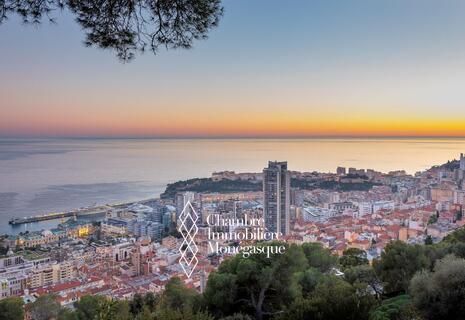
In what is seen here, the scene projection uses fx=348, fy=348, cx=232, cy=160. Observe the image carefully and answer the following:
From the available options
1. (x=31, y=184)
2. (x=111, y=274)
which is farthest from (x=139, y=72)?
(x=31, y=184)

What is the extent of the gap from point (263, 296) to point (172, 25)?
379 cm

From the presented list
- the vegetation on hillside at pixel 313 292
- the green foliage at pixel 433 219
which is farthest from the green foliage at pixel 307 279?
the green foliage at pixel 433 219

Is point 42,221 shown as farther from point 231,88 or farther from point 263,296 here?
point 263,296

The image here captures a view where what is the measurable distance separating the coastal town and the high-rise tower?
0.11 ft

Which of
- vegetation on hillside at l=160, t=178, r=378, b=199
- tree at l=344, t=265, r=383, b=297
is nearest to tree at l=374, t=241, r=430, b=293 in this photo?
tree at l=344, t=265, r=383, b=297

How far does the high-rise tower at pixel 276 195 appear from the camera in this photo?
11242 mm

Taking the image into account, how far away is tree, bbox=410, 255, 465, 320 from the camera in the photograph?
10.3 ft

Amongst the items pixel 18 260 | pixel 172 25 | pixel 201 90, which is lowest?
pixel 18 260

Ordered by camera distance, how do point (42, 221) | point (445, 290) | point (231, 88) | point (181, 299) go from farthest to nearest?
point (42, 221), point (231, 88), point (181, 299), point (445, 290)

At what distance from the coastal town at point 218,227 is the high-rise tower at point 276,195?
0.03m

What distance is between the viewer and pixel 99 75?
41.1ft

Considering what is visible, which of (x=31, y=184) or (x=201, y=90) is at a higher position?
(x=201, y=90)

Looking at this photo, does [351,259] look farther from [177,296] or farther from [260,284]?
[177,296]

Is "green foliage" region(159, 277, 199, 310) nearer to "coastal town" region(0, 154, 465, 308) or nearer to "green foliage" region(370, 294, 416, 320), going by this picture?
"coastal town" region(0, 154, 465, 308)
